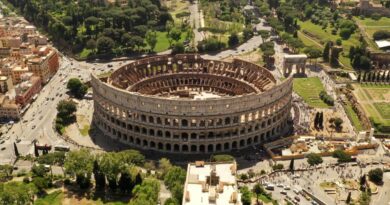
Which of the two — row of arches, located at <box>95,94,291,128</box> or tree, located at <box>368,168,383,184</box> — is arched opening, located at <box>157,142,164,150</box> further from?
tree, located at <box>368,168,383,184</box>

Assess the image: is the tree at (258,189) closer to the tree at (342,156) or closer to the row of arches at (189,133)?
the row of arches at (189,133)

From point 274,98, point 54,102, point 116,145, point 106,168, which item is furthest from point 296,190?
point 54,102

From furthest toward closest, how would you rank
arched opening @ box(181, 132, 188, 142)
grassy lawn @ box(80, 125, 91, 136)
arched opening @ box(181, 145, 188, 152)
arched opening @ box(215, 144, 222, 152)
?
1. grassy lawn @ box(80, 125, 91, 136)
2. arched opening @ box(215, 144, 222, 152)
3. arched opening @ box(181, 145, 188, 152)
4. arched opening @ box(181, 132, 188, 142)

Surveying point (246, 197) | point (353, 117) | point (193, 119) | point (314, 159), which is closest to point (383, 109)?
point (353, 117)

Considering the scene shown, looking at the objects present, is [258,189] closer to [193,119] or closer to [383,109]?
[193,119]

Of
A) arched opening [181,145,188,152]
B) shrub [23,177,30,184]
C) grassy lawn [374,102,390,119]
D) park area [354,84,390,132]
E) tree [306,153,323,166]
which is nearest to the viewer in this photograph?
shrub [23,177,30,184]

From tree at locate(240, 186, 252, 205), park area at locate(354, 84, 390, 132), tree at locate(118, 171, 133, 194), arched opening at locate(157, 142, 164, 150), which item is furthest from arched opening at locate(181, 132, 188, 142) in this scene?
park area at locate(354, 84, 390, 132)

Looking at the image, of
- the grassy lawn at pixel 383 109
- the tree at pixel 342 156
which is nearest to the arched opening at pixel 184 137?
the tree at pixel 342 156

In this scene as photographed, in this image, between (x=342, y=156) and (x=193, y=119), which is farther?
(x=193, y=119)
